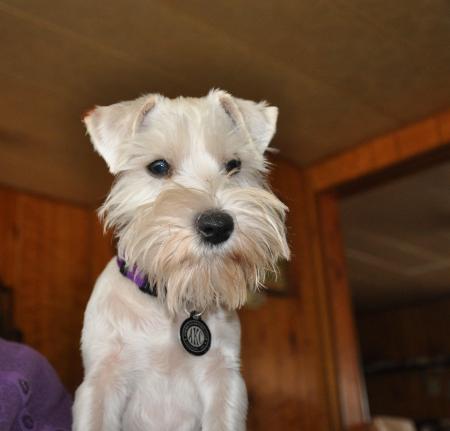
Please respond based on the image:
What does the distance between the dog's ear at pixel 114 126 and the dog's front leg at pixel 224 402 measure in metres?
0.53

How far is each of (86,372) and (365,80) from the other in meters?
1.93

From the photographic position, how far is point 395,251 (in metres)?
5.68

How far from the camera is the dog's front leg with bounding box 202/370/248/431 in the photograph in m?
1.31

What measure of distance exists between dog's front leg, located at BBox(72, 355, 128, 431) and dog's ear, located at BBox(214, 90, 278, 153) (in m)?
0.68

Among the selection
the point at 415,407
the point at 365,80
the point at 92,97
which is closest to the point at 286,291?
the point at 365,80

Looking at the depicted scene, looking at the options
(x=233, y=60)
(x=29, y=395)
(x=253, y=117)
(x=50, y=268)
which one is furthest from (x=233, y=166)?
(x=50, y=268)

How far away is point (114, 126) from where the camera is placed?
1.52 metres

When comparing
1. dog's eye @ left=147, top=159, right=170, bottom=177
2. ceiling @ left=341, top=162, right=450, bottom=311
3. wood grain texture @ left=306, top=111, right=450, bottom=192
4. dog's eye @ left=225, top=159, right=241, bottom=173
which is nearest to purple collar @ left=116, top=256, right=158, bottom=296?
dog's eye @ left=147, top=159, right=170, bottom=177

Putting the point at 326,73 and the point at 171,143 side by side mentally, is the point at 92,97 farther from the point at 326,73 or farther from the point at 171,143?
the point at 171,143

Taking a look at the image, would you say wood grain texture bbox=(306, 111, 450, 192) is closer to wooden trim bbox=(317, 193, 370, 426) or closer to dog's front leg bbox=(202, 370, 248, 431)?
wooden trim bbox=(317, 193, 370, 426)

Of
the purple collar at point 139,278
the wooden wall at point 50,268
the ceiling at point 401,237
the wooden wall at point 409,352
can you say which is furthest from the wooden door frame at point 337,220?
the wooden wall at point 409,352

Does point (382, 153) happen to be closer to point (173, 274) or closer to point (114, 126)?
point (114, 126)

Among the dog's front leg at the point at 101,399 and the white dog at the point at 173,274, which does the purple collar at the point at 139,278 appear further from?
the dog's front leg at the point at 101,399

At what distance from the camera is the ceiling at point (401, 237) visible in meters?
4.16
